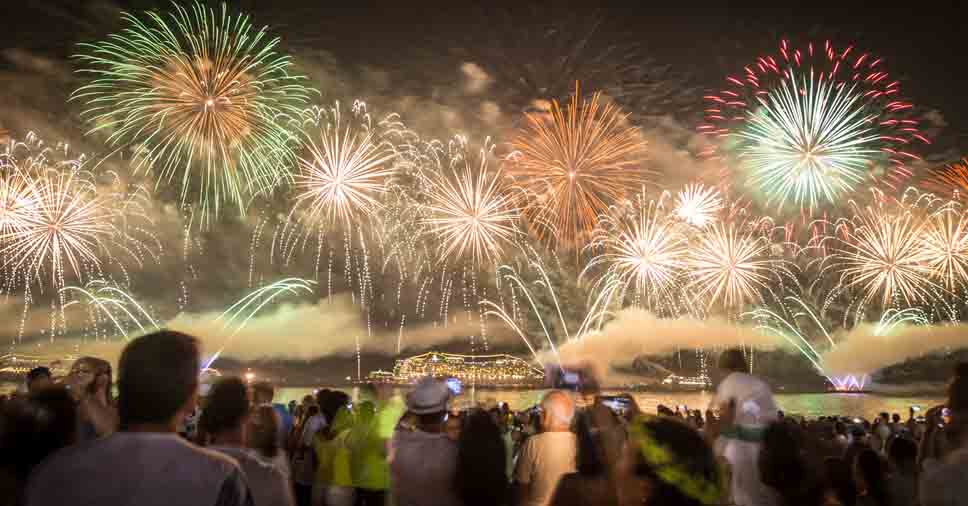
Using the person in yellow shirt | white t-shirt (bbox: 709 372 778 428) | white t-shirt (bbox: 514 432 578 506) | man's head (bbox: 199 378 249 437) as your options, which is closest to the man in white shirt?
white t-shirt (bbox: 514 432 578 506)

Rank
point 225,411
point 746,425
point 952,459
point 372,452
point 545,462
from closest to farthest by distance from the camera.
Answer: point 952,459, point 225,411, point 545,462, point 746,425, point 372,452

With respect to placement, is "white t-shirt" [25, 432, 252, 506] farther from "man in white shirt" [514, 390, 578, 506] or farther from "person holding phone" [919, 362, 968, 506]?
"person holding phone" [919, 362, 968, 506]

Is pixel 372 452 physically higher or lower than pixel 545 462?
lower

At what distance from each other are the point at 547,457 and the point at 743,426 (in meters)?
1.86

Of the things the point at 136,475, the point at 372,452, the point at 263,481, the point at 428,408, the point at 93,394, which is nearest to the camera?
the point at 136,475

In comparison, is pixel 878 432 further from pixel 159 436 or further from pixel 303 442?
pixel 159 436

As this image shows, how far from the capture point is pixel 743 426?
20.2 feet

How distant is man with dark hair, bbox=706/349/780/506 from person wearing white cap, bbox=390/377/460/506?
8.27 ft

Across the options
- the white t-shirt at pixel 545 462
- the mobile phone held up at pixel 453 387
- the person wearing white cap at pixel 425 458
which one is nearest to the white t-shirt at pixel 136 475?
the person wearing white cap at pixel 425 458

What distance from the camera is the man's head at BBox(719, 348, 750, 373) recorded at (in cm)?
656

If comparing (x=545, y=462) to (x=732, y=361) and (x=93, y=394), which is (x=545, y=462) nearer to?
(x=732, y=361)

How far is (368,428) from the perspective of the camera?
760 cm

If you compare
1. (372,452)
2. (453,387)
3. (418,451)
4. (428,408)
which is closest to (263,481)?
(418,451)

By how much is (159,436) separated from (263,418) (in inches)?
117
